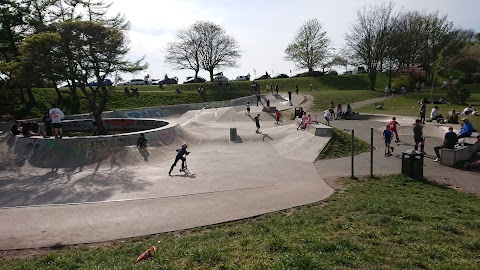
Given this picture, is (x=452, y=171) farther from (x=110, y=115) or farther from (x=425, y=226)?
(x=110, y=115)

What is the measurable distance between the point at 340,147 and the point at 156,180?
370 inches

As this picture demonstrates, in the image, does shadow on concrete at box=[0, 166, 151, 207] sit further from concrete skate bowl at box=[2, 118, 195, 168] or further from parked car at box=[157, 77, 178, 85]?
parked car at box=[157, 77, 178, 85]

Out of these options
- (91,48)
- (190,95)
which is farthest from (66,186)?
(190,95)

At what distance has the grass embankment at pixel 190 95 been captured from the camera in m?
32.8

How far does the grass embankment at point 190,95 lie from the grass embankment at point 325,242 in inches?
1100

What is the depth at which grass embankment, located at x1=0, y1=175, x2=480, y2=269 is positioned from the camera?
502cm

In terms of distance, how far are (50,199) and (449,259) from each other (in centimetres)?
1155

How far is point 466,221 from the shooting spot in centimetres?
695

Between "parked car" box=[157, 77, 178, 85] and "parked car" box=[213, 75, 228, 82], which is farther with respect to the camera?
"parked car" box=[213, 75, 228, 82]

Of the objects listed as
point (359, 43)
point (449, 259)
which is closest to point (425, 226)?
point (449, 259)

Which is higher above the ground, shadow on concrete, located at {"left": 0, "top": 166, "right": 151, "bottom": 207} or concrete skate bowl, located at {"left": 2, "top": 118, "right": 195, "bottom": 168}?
concrete skate bowl, located at {"left": 2, "top": 118, "right": 195, "bottom": 168}

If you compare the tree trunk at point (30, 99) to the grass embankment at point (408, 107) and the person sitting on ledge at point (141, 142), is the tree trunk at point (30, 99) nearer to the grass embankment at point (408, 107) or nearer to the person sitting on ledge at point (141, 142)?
the person sitting on ledge at point (141, 142)

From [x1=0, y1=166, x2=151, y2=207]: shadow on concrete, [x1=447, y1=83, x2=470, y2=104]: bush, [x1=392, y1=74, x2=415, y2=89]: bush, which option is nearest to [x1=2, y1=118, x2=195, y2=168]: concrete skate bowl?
[x1=0, y1=166, x2=151, y2=207]: shadow on concrete

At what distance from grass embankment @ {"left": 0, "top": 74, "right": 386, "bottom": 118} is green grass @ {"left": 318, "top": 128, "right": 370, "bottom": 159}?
1717 centimetres
